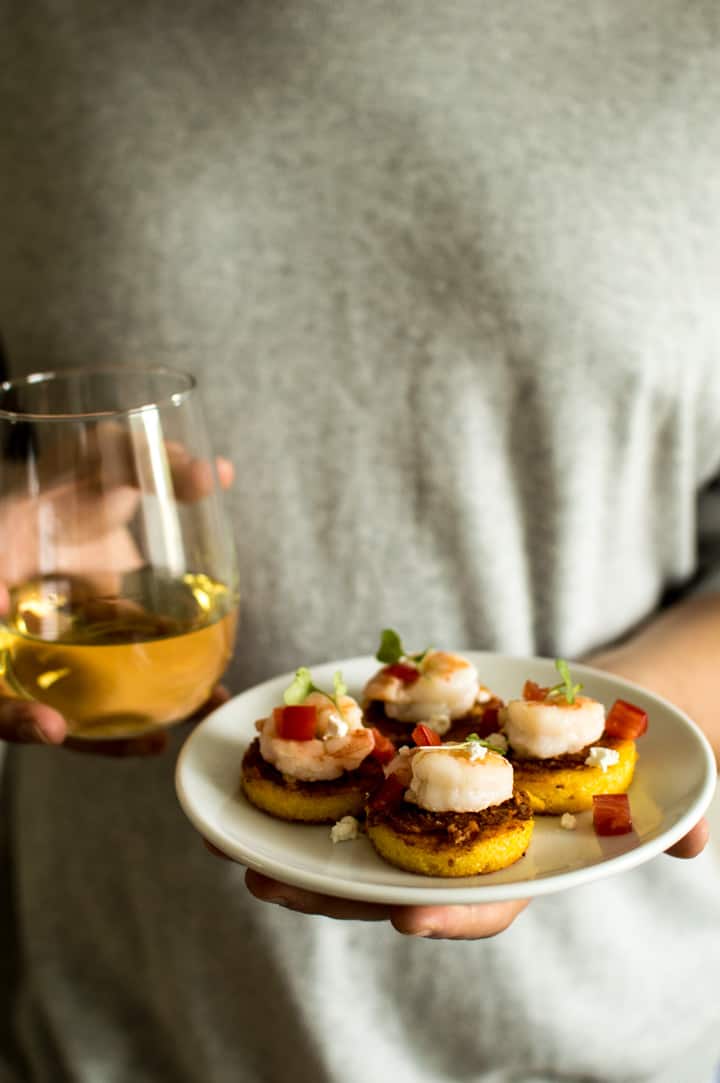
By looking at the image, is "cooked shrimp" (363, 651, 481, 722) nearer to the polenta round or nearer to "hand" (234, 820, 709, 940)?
the polenta round

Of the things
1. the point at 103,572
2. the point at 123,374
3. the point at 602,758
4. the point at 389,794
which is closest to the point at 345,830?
the point at 389,794

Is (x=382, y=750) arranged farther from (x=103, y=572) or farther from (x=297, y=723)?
(x=103, y=572)

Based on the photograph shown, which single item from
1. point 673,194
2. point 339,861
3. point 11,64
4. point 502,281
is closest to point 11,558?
point 339,861

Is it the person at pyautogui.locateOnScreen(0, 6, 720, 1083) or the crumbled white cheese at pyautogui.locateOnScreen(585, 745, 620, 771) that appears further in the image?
the person at pyautogui.locateOnScreen(0, 6, 720, 1083)

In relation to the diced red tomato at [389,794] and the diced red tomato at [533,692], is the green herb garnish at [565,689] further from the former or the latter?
the diced red tomato at [389,794]

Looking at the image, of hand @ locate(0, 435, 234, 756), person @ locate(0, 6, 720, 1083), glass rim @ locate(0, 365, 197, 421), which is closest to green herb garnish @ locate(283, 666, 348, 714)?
hand @ locate(0, 435, 234, 756)
